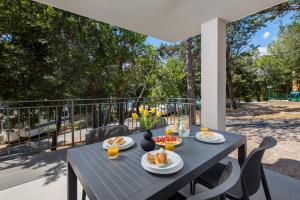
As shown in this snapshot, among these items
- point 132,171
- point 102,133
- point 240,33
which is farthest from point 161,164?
point 240,33

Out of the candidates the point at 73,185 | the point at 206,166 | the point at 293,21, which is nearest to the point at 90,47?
the point at 73,185

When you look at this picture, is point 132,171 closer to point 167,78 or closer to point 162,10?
point 162,10

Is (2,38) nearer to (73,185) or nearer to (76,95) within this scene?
(76,95)

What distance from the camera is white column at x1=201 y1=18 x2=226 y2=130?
2.91 m

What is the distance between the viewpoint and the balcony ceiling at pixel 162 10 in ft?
7.89

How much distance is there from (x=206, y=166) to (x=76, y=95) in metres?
5.46

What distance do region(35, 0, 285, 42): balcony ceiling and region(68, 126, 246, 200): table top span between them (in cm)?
191

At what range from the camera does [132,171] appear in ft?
3.90

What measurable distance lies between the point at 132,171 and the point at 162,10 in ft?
7.67

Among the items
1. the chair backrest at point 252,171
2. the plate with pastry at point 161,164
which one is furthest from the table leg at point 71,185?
the chair backrest at point 252,171

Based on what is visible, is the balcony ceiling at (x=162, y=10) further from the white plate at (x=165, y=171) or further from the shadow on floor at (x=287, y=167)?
the shadow on floor at (x=287, y=167)

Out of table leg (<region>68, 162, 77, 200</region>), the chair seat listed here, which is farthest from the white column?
table leg (<region>68, 162, 77, 200</region>)

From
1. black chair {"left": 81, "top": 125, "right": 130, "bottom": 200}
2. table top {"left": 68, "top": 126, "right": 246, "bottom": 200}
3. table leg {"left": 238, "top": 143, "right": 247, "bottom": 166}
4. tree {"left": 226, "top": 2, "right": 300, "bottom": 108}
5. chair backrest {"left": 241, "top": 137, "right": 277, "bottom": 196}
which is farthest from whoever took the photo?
tree {"left": 226, "top": 2, "right": 300, "bottom": 108}

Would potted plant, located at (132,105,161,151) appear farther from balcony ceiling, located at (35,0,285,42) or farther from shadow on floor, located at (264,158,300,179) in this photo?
shadow on floor, located at (264,158,300,179)
